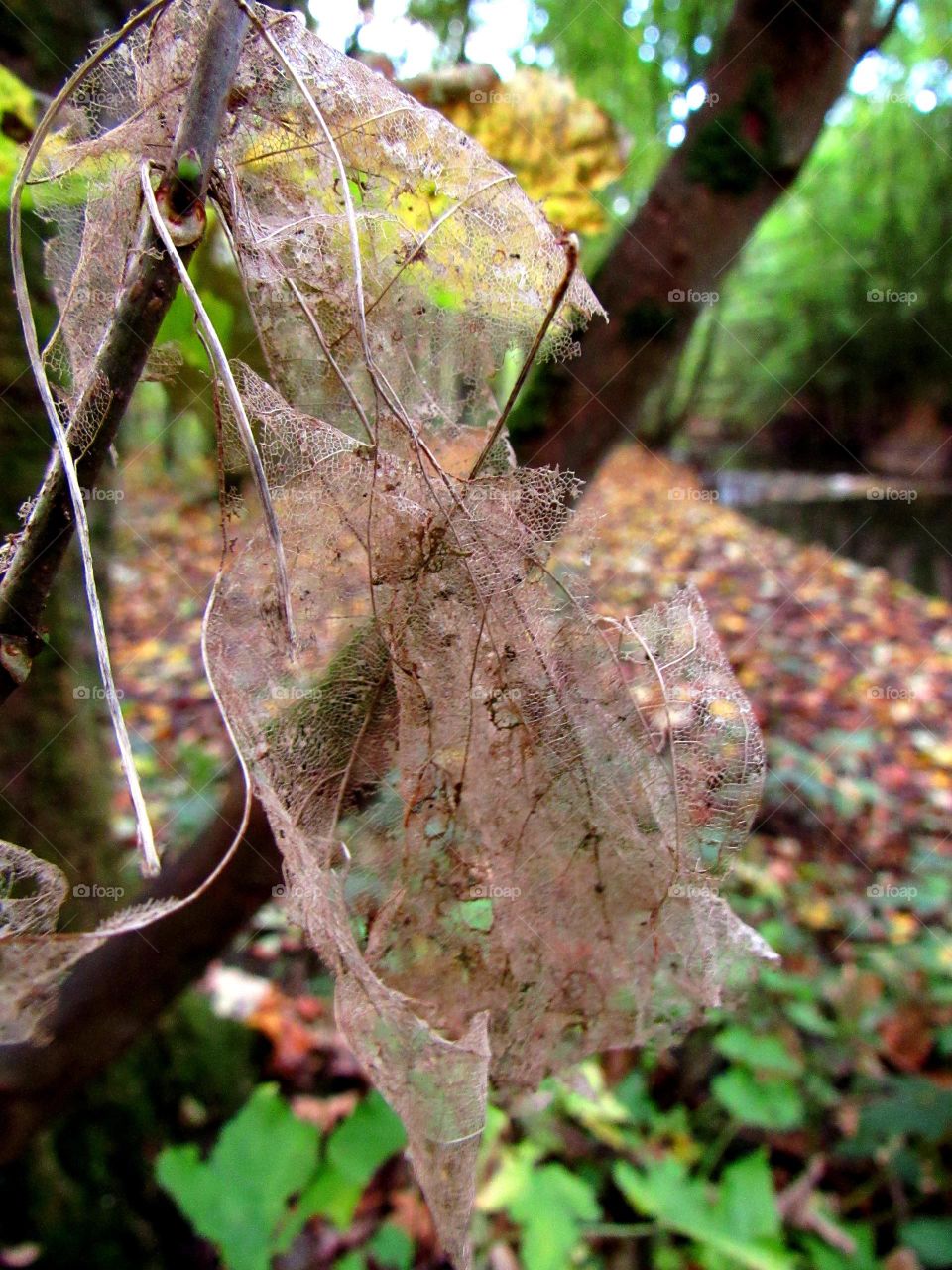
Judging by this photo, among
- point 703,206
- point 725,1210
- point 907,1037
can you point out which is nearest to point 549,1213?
point 725,1210

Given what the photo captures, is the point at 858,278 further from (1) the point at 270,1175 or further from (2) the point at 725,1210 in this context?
(1) the point at 270,1175

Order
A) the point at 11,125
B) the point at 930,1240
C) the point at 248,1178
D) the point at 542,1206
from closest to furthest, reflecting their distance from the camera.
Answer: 1. the point at 11,125
2. the point at 248,1178
3. the point at 542,1206
4. the point at 930,1240

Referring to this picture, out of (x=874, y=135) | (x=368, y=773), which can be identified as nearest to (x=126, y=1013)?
(x=368, y=773)

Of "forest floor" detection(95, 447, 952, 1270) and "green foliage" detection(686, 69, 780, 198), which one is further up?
"green foliage" detection(686, 69, 780, 198)

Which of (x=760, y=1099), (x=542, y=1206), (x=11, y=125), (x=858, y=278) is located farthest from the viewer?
(x=858, y=278)

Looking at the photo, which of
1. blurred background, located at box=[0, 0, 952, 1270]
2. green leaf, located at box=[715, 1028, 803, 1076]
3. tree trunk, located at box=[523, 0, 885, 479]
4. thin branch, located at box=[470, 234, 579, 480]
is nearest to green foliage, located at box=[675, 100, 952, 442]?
blurred background, located at box=[0, 0, 952, 1270]

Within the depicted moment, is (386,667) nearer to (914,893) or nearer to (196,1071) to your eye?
(196,1071)

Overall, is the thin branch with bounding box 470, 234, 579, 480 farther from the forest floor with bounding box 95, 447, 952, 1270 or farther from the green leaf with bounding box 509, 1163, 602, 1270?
the green leaf with bounding box 509, 1163, 602, 1270
